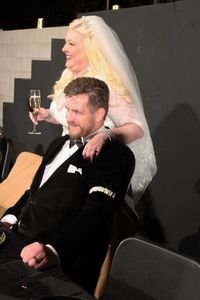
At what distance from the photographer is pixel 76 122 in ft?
6.56

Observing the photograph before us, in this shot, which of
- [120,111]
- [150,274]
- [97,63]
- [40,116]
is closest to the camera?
[150,274]

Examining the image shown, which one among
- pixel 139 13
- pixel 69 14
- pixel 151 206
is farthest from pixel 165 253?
pixel 69 14

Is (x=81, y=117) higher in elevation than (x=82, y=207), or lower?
higher

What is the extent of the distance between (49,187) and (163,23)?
128cm

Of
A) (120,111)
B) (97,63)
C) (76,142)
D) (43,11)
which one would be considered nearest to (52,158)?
(76,142)

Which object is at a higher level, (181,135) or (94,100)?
(94,100)

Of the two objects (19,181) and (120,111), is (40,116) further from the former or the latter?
(120,111)

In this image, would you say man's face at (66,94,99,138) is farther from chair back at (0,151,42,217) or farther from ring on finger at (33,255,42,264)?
chair back at (0,151,42,217)

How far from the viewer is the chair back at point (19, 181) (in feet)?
8.95

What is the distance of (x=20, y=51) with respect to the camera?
451 centimetres

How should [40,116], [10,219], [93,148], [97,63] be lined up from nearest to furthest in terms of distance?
1. [93,148]
2. [10,219]
3. [97,63]
4. [40,116]

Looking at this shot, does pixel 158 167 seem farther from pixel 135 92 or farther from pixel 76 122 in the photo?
pixel 76 122

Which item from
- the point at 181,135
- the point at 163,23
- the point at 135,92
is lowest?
the point at 181,135

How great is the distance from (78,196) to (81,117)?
0.34 meters
